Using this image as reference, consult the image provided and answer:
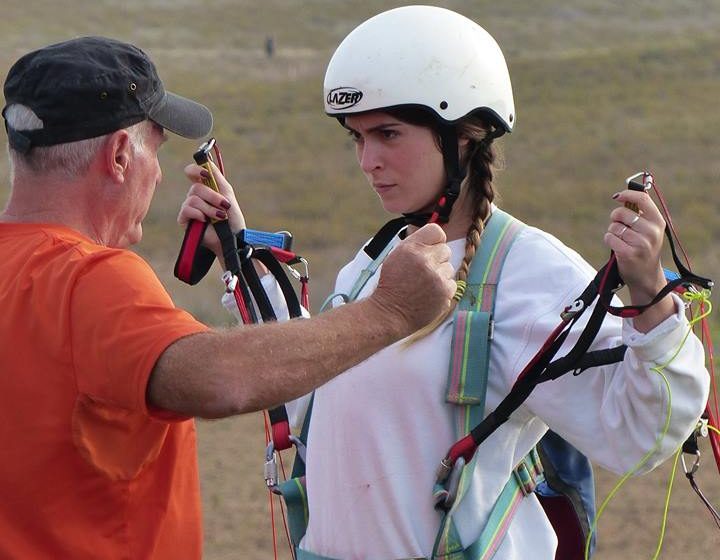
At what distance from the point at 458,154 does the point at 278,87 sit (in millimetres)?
41913

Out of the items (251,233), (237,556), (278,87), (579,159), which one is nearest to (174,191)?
(579,159)

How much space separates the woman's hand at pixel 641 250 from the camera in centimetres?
317

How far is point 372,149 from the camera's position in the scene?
3.88m

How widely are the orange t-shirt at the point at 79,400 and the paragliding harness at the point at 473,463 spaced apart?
0.90 meters

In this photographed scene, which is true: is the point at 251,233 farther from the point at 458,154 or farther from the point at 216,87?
the point at 216,87

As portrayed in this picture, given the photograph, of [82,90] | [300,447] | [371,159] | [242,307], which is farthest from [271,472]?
[82,90]

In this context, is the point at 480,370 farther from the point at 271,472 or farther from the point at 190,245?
the point at 190,245

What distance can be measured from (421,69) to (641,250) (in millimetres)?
1108

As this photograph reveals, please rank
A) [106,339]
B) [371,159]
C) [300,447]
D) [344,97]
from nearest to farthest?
[106,339], [371,159], [344,97], [300,447]

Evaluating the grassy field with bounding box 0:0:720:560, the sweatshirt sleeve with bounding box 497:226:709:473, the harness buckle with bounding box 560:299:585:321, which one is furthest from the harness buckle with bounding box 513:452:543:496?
the grassy field with bounding box 0:0:720:560

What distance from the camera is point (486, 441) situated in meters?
3.57

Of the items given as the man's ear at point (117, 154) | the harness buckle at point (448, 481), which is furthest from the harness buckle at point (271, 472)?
the man's ear at point (117, 154)

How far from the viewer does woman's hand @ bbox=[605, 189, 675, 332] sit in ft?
10.4

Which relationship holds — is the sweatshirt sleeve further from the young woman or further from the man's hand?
the man's hand
